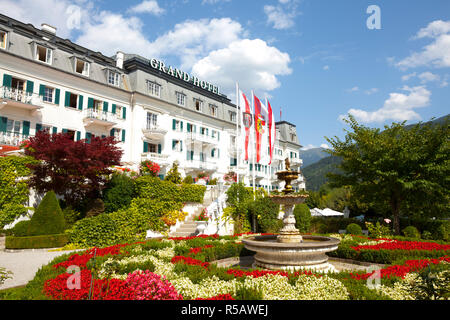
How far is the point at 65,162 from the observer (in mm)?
14680

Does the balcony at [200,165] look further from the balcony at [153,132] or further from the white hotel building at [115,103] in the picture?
the balcony at [153,132]

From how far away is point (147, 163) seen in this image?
20.9 meters

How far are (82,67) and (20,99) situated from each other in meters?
6.96

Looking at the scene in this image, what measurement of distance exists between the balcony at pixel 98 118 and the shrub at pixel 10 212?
458 inches

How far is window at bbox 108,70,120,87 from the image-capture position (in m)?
27.3

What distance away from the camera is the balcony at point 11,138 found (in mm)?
19248

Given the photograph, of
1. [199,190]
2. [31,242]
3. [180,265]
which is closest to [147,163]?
[199,190]

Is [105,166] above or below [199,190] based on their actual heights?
above

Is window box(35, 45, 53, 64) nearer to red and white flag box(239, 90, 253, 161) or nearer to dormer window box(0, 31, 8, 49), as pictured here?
dormer window box(0, 31, 8, 49)

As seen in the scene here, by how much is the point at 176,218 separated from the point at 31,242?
26.9 feet

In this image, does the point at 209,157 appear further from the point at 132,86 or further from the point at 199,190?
the point at 199,190

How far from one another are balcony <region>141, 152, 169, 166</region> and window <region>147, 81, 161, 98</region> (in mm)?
7183

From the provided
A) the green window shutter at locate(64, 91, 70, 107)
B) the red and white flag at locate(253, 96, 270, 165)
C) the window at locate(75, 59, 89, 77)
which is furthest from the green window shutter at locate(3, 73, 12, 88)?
the red and white flag at locate(253, 96, 270, 165)

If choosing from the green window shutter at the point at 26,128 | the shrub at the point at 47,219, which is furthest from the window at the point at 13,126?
the shrub at the point at 47,219
